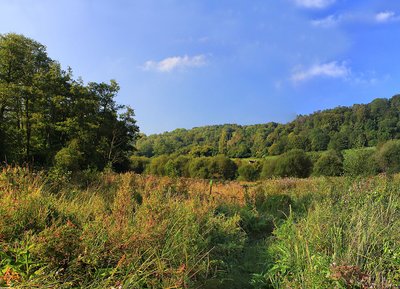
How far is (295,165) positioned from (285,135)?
22.2 meters

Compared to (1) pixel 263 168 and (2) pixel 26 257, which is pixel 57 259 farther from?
(1) pixel 263 168

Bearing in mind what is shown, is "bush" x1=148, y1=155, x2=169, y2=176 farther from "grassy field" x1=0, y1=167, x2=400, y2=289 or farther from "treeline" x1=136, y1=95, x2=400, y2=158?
"grassy field" x1=0, y1=167, x2=400, y2=289

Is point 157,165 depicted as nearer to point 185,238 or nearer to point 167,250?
point 185,238

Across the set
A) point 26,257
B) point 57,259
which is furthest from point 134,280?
point 26,257

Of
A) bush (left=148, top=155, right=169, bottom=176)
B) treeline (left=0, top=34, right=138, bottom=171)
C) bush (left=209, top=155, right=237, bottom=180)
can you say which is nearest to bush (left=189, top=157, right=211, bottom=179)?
bush (left=209, top=155, right=237, bottom=180)

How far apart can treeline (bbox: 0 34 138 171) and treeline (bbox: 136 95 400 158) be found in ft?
38.3

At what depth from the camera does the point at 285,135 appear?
251 ft

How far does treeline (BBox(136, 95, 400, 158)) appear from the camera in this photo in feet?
133

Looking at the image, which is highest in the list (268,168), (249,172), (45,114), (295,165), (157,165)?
(45,114)

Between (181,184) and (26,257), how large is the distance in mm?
7474

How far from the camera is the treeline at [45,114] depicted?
24.6 meters

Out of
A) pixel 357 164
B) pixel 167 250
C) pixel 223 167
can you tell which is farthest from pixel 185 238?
pixel 223 167

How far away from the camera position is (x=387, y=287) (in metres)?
2.79

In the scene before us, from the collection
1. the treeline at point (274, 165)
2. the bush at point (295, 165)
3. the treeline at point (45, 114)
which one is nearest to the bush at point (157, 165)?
the treeline at point (274, 165)
